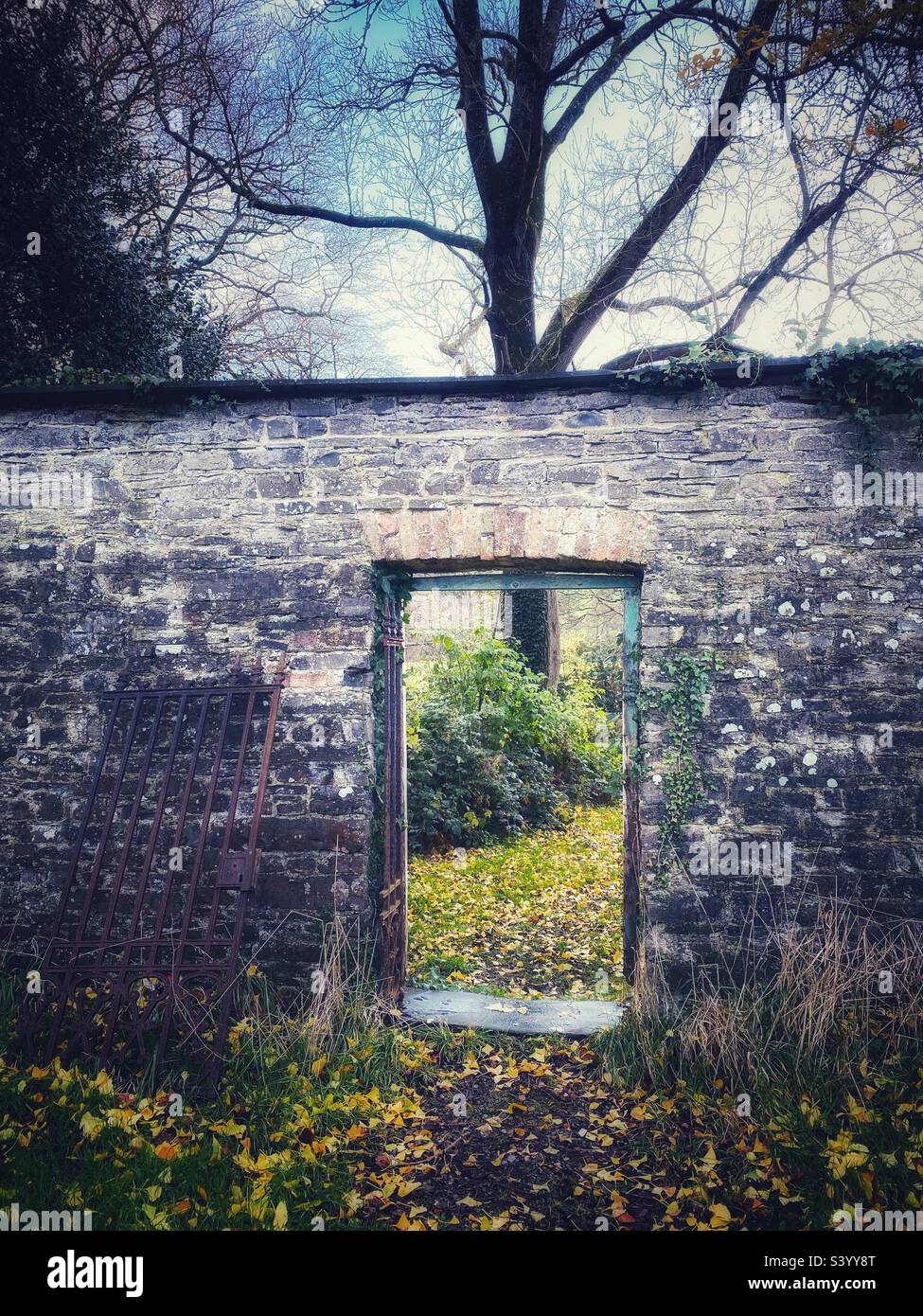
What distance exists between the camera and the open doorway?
14.3 feet

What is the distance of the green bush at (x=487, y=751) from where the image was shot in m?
8.16

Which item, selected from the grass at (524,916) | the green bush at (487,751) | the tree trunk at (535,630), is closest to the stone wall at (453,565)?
the grass at (524,916)

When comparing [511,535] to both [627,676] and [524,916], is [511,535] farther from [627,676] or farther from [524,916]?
[524,916]

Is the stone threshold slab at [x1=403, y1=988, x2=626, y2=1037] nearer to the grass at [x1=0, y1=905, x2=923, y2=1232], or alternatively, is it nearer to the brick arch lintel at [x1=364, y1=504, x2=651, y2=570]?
the grass at [x1=0, y1=905, x2=923, y2=1232]

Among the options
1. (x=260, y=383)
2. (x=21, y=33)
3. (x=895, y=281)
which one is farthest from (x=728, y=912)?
(x=21, y=33)

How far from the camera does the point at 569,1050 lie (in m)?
3.89

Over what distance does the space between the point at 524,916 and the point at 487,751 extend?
2665 millimetres

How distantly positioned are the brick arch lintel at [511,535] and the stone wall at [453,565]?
1 centimetres

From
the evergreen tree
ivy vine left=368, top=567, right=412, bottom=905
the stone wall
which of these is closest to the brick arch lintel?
the stone wall

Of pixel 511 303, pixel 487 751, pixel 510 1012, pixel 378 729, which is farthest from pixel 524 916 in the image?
pixel 511 303

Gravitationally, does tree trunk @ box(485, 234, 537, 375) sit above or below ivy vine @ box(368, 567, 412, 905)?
above

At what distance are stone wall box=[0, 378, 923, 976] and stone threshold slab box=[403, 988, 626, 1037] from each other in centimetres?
75

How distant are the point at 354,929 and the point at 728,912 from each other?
2.17 metres

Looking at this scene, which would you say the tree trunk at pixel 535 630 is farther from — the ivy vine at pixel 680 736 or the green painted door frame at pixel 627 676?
the ivy vine at pixel 680 736
